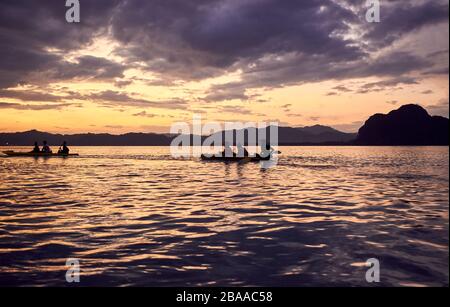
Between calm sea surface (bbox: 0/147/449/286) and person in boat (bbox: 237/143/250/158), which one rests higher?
person in boat (bbox: 237/143/250/158)

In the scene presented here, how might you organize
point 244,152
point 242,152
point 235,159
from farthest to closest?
point 242,152 → point 235,159 → point 244,152

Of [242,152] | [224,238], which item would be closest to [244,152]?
[242,152]

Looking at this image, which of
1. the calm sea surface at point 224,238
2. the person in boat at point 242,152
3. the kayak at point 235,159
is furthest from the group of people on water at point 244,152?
the calm sea surface at point 224,238

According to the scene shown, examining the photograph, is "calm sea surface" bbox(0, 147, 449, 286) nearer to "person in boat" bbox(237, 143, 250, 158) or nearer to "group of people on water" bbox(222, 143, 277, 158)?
"group of people on water" bbox(222, 143, 277, 158)

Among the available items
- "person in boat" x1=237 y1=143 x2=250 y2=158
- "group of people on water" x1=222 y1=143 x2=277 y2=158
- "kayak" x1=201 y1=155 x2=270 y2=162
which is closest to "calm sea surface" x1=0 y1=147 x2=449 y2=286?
"kayak" x1=201 y1=155 x2=270 y2=162

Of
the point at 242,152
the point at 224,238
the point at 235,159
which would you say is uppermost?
the point at 242,152

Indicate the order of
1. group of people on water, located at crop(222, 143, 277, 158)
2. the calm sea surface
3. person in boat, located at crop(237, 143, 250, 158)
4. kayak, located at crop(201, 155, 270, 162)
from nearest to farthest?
the calm sea surface, kayak, located at crop(201, 155, 270, 162), group of people on water, located at crop(222, 143, 277, 158), person in boat, located at crop(237, 143, 250, 158)

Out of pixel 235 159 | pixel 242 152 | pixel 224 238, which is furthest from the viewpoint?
pixel 242 152

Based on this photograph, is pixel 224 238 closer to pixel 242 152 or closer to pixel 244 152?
pixel 244 152

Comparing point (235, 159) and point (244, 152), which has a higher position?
point (244, 152)

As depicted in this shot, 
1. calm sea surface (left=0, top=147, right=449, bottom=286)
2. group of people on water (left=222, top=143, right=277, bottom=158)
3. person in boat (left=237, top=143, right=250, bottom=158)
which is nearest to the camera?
calm sea surface (left=0, top=147, right=449, bottom=286)

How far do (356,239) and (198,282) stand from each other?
634 cm
